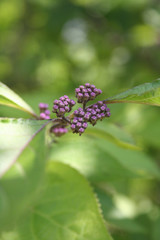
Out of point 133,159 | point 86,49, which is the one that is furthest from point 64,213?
point 86,49

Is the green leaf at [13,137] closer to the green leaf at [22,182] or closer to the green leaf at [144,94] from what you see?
the green leaf at [22,182]

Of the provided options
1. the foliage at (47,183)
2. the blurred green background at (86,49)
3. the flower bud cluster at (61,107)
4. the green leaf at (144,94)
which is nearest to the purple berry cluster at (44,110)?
the foliage at (47,183)

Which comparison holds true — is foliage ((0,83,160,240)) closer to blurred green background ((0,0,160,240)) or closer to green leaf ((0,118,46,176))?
green leaf ((0,118,46,176))

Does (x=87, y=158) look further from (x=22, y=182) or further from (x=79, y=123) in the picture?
(x=22, y=182)

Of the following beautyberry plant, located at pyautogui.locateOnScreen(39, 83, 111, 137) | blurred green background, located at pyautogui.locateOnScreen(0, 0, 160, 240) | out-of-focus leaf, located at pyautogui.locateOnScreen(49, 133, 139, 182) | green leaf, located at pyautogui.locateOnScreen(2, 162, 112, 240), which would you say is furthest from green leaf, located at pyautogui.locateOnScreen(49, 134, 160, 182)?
blurred green background, located at pyautogui.locateOnScreen(0, 0, 160, 240)

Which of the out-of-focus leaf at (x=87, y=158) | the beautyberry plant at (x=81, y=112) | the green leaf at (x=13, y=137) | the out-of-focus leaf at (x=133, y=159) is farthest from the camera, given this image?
the out-of-focus leaf at (x=133, y=159)

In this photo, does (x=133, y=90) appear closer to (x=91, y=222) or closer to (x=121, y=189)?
(x=91, y=222)

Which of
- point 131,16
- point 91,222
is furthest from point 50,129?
point 131,16
